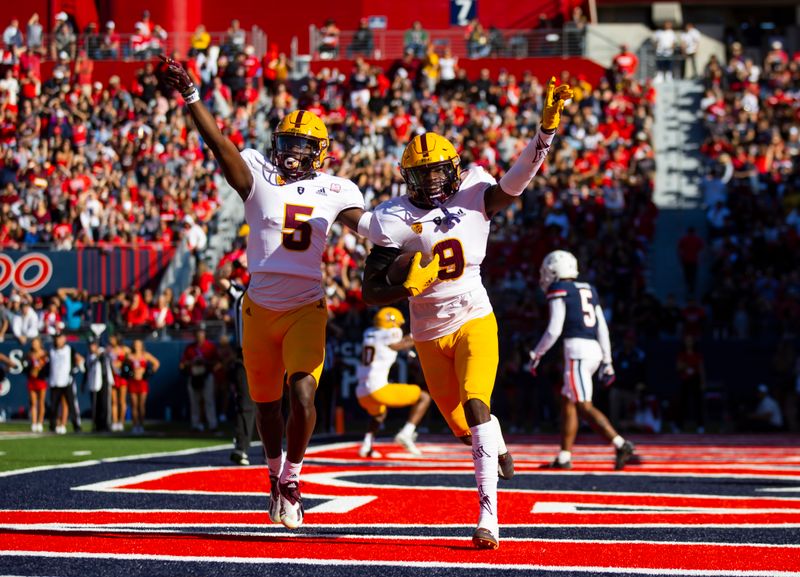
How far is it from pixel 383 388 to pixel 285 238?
21.1 ft

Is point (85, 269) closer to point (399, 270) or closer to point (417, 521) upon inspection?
point (417, 521)

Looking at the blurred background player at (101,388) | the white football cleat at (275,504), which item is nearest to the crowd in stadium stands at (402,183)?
the blurred background player at (101,388)

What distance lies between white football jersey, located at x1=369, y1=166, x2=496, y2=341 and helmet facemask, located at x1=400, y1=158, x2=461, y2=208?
4 cm

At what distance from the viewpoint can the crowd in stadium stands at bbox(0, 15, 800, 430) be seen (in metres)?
20.5

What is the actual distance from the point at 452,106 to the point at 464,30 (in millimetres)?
4749

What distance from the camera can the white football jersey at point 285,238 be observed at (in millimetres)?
6762

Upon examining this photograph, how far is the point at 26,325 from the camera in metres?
21.1

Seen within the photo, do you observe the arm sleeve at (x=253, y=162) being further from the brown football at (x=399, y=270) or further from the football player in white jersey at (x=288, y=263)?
the brown football at (x=399, y=270)

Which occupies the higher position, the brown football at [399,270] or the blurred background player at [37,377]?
the brown football at [399,270]

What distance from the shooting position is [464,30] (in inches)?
1166

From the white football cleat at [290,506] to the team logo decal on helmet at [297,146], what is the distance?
167 centimetres

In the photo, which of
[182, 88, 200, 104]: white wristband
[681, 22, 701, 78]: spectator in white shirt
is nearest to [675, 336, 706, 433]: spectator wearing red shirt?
[681, 22, 701, 78]: spectator in white shirt

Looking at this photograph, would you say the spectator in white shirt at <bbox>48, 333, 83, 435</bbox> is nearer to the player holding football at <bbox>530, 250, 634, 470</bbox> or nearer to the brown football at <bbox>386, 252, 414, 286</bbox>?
the player holding football at <bbox>530, 250, 634, 470</bbox>

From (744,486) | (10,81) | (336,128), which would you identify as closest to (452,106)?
(336,128)
